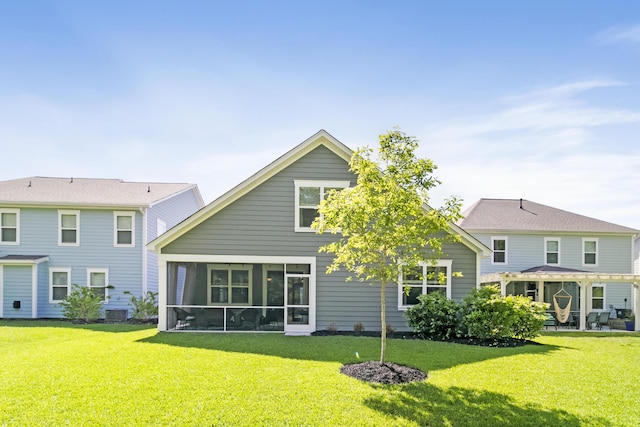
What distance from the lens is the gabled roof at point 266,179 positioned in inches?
565

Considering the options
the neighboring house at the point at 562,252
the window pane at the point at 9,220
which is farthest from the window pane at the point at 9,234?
the neighboring house at the point at 562,252

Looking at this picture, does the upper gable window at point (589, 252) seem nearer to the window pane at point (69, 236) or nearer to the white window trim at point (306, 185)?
the white window trim at point (306, 185)

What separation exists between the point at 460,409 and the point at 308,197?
929 centimetres

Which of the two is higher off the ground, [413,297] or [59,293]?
[413,297]

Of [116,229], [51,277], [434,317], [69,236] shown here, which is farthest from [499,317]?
[51,277]

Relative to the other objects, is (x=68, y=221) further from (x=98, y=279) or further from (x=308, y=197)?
(x=308, y=197)

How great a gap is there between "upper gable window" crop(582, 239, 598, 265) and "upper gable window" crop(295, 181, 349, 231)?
15.4 m

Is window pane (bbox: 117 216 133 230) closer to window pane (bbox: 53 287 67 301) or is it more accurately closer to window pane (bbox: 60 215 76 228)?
window pane (bbox: 60 215 76 228)

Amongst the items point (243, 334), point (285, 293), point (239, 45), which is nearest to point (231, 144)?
point (239, 45)

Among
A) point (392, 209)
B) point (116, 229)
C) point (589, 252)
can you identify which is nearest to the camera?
point (392, 209)

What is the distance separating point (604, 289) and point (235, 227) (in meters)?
19.8

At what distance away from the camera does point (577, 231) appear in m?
22.4

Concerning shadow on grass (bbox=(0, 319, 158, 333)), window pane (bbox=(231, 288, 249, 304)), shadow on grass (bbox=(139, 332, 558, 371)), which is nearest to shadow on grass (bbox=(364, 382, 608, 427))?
shadow on grass (bbox=(139, 332, 558, 371))

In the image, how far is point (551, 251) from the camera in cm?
2266
